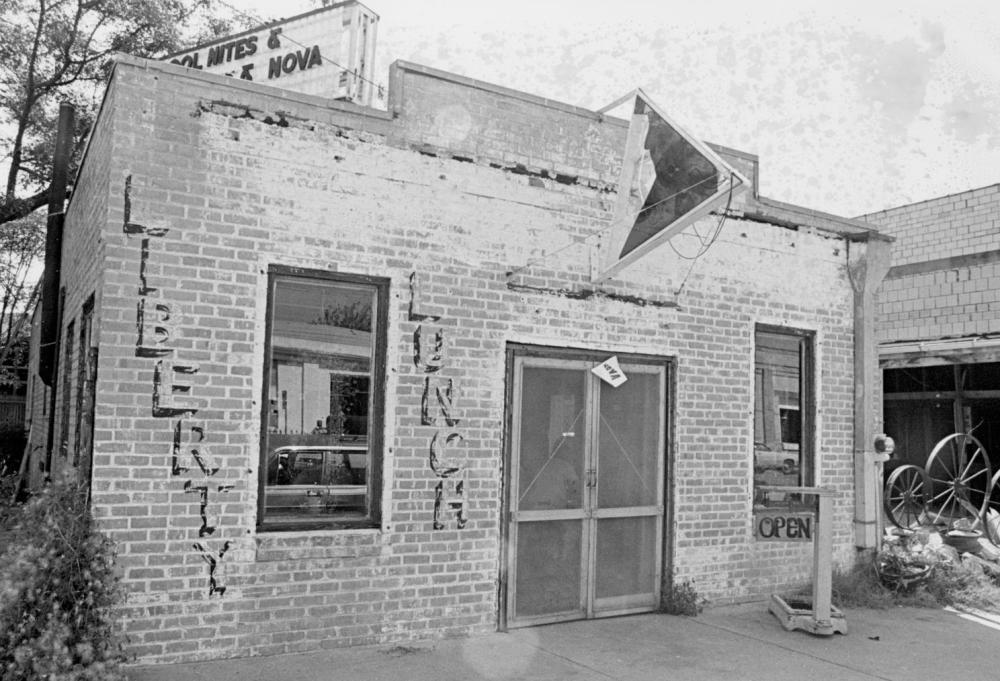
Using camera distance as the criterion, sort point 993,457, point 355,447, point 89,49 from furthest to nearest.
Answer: point 89,49 < point 993,457 < point 355,447

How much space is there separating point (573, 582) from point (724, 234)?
11.7 feet

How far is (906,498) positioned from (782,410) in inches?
183

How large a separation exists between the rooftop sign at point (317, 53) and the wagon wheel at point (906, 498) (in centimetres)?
899

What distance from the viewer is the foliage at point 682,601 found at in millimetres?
7562

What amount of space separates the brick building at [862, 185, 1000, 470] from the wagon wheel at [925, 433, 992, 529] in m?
0.45

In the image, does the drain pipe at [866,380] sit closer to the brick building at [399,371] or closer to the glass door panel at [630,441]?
the brick building at [399,371]

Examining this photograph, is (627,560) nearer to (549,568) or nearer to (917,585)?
(549,568)

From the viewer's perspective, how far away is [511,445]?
6.94 metres

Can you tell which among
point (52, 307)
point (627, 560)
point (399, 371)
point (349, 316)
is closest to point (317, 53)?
point (349, 316)

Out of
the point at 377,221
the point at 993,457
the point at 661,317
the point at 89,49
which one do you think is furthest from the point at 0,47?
the point at 993,457

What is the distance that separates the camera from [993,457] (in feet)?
48.0

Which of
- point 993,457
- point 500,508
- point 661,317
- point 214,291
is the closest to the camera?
point 214,291

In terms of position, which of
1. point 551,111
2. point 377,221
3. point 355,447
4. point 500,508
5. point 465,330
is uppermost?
point 551,111

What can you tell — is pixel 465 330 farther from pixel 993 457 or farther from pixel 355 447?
pixel 993 457
